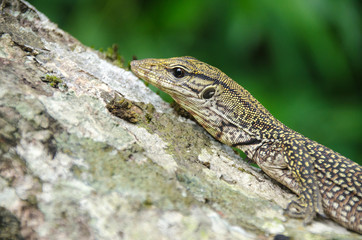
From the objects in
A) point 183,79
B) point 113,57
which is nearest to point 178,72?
point 183,79

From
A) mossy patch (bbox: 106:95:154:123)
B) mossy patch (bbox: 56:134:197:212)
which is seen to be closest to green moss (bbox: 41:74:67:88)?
mossy patch (bbox: 106:95:154:123)

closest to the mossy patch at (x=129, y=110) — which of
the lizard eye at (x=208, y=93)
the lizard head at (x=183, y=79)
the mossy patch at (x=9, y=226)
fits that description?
the lizard head at (x=183, y=79)

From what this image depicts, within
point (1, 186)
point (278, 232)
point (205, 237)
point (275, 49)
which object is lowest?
point (1, 186)

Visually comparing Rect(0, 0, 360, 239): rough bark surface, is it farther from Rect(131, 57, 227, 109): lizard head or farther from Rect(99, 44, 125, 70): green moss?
Rect(99, 44, 125, 70): green moss

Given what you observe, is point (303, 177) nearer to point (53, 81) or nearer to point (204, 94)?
point (204, 94)

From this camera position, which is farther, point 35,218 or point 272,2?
point 272,2

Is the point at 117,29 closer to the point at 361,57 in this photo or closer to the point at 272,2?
the point at 272,2

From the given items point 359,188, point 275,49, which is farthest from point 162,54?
point 359,188
